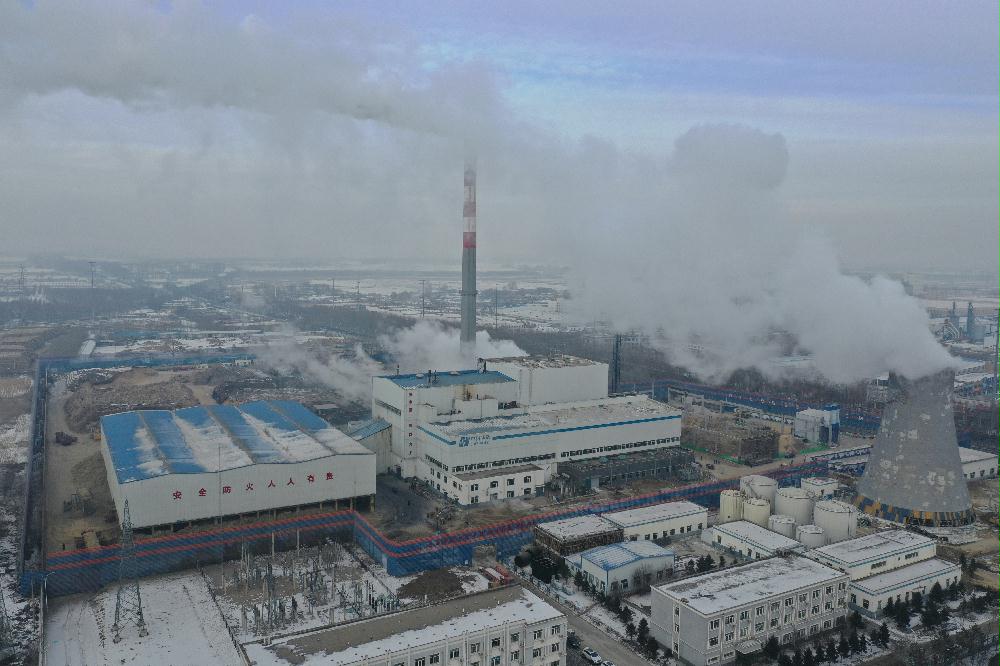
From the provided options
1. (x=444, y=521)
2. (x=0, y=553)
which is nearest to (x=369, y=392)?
(x=444, y=521)

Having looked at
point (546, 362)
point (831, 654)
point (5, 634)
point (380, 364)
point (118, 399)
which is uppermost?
point (546, 362)

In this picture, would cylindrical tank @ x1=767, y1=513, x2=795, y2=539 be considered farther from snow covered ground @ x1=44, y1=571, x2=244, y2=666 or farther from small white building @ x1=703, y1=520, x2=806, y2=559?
snow covered ground @ x1=44, y1=571, x2=244, y2=666

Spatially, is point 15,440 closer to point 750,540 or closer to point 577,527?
point 577,527

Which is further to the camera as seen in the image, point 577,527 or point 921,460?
point 921,460

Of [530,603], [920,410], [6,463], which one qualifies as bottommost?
[6,463]

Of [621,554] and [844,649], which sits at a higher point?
[621,554]

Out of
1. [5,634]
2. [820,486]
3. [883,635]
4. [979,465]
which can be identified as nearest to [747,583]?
[883,635]

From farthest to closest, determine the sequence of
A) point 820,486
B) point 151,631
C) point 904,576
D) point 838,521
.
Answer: point 820,486, point 838,521, point 904,576, point 151,631

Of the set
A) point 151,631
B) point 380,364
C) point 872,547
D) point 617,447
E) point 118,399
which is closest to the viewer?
point 151,631

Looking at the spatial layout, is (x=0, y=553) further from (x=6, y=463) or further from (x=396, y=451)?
(x=396, y=451)
